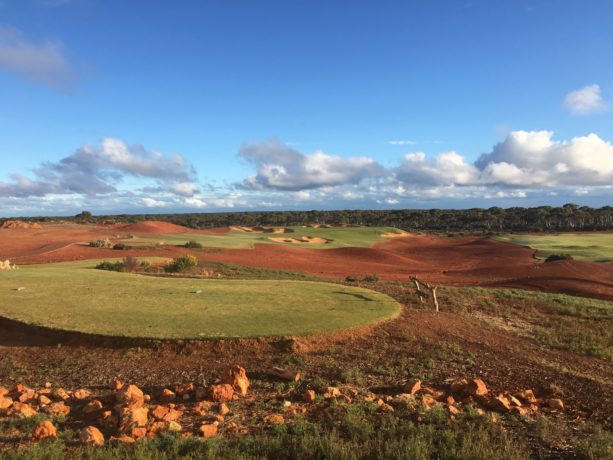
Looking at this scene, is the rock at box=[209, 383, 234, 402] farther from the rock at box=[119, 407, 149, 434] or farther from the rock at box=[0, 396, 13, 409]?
the rock at box=[0, 396, 13, 409]

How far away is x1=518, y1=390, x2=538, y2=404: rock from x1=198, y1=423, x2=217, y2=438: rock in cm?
551

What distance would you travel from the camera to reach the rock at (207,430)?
21.6 feet

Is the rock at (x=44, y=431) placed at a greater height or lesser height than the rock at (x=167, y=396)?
greater

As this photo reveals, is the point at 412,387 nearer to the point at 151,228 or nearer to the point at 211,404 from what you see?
the point at 211,404

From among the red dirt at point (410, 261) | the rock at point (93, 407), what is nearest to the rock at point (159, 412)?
the rock at point (93, 407)

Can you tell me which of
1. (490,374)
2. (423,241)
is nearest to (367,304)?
(490,374)

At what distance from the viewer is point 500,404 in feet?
25.5

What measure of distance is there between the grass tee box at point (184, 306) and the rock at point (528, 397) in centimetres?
451

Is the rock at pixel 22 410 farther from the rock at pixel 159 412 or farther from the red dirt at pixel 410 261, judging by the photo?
the red dirt at pixel 410 261

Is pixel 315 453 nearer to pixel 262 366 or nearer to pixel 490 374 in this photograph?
pixel 262 366

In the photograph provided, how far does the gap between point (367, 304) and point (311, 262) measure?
26.5 metres

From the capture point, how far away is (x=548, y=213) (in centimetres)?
10988

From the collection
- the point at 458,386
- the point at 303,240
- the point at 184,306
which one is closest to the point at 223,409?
the point at 458,386

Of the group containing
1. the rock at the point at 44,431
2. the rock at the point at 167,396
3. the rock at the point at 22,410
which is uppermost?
the rock at the point at 44,431
